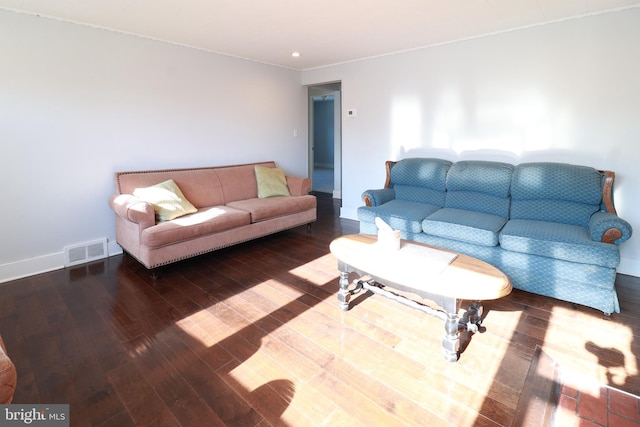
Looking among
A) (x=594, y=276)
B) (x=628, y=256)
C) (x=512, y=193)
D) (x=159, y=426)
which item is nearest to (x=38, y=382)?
(x=159, y=426)

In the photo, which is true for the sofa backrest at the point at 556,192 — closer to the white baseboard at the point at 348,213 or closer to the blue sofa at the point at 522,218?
the blue sofa at the point at 522,218

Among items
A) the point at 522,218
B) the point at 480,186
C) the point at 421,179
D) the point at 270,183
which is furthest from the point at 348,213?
the point at 522,218

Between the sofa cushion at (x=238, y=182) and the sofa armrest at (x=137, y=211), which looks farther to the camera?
the sofa cushion at (x=238, y=182)

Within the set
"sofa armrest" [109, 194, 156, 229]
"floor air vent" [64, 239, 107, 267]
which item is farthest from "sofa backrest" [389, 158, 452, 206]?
"floor air vent" [64, 239, 107, 267]

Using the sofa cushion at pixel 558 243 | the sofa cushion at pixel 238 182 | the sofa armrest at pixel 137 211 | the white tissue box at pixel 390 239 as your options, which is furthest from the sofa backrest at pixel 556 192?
the sofa armrest at pixel 137 211

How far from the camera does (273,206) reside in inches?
154

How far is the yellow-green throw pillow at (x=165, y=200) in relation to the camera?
3.23m

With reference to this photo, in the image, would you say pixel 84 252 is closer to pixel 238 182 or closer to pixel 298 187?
pixel 238 182

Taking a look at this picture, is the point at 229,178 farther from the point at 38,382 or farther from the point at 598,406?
the point at 598,406

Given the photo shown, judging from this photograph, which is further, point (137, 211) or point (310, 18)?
point (310, 18)

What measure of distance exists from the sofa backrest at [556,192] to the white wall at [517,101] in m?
0.36

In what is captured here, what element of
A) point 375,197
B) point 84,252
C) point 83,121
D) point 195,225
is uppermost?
point 83,121

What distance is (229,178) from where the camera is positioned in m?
4.27

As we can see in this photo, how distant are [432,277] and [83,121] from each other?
3543 mm
